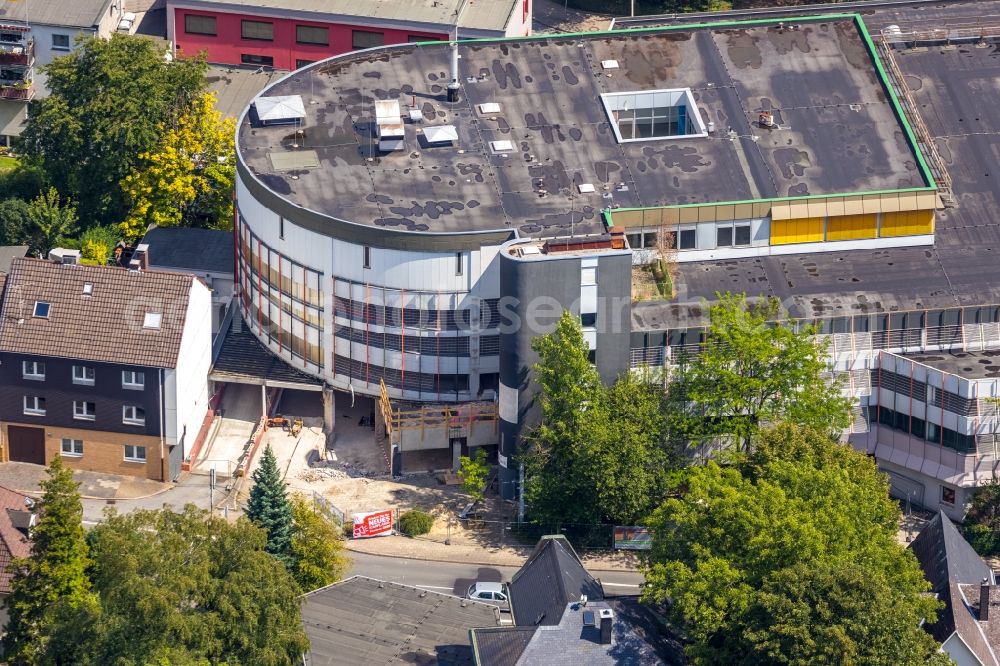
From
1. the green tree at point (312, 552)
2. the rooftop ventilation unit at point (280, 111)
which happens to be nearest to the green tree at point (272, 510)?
the green tree at point (312, 552)

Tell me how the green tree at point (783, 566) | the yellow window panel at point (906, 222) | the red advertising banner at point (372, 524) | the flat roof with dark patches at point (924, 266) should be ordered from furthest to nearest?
1. the yellow window panel at point (906, 222)
2. the flat roof with dark patches at point (924, 266)
3. the red advertising banner at point (372, 524)
4. the green tree at point (783, 566)

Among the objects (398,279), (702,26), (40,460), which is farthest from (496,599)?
(702,26)

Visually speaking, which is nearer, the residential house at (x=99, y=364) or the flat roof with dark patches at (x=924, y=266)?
the residential house at (x=99, y=364)

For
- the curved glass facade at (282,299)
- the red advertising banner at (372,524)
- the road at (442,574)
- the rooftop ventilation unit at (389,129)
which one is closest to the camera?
the road at (442,574)

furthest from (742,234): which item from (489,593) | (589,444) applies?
(489,593)

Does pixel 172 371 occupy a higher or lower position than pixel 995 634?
higher

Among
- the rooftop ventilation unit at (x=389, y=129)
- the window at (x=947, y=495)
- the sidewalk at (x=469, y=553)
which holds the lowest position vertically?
the sidewalk at (x=469, y=553)

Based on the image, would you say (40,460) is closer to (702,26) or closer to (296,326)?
(296,326)

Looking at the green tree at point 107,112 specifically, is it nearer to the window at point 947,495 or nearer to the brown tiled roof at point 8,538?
the brown tiled roof at point 8,538
